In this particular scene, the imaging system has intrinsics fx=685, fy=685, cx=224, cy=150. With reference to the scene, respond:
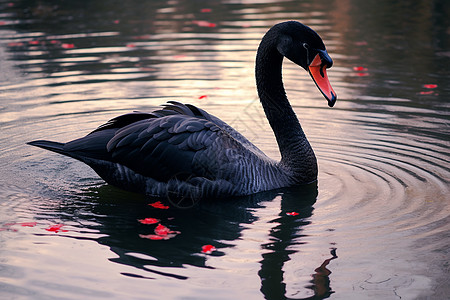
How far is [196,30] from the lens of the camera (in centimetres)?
1453

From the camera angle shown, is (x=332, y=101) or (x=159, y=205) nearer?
(x=332, y=101)

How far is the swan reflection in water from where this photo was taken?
4.83m

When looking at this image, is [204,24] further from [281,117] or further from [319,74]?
[319,74]

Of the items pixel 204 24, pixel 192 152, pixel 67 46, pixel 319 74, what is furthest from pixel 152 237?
pixel 204 24

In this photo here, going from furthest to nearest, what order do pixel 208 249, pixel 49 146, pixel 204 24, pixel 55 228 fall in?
1. pixel 204 24
2. pixel 49 146
3. pixel 55 228
4. pixel 208 249

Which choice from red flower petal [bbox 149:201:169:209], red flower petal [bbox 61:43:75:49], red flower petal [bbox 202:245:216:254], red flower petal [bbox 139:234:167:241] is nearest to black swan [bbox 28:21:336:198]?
red flower petal [bbox 149:201:169:209]

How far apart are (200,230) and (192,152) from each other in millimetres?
859

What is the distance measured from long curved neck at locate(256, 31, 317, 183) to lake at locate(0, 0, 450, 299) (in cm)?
21

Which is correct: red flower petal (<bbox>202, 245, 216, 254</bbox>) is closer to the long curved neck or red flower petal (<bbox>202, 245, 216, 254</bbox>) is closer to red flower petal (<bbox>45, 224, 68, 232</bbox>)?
red flower petal (<bbox>45, 224, 68, 232</bbox>)

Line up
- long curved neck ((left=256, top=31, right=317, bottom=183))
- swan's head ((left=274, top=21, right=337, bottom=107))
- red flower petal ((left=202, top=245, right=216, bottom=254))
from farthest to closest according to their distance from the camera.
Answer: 1. long curved neck ((left=256, top=31, right=317, bottom=183))
2. swan's head ((left=274, top=21, right=337, bottom=107))
3. red flower petal ((left=202, top=245, right=216, bottom=254))

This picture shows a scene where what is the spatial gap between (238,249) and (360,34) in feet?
30.2

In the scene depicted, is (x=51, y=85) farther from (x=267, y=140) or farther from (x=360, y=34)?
(x=360, y=34)

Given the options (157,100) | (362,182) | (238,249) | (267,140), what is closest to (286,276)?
(238,249)

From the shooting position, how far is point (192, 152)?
246 inches
